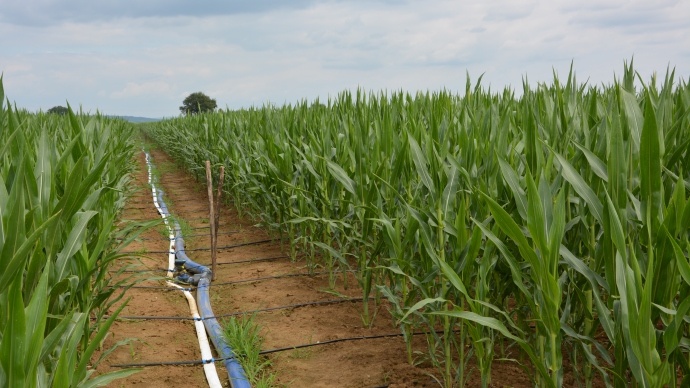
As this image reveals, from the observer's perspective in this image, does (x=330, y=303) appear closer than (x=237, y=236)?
Yes

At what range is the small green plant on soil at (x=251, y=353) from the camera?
354 centimetres

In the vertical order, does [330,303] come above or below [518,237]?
below

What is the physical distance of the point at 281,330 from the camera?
4.29m

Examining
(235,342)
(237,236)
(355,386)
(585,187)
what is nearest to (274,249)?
(237,236)

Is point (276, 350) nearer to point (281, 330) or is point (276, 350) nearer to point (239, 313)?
point (281, 330)

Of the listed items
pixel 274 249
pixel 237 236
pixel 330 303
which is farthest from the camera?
pixel 237 236

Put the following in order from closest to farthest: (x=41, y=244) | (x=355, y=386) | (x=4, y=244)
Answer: (x=4, y=244) → (x=41, y=244) → (x=355, y=386)

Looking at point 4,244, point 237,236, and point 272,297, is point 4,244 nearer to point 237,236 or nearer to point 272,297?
point 272,297

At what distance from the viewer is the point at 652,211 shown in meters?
2.17

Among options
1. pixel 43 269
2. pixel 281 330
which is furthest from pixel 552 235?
pixel 281 330

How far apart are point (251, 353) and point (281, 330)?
0.55m

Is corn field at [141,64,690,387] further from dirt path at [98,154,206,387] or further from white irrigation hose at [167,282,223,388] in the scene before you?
dirt path at [98,154,206,387]

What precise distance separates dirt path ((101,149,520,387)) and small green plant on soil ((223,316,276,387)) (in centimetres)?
6

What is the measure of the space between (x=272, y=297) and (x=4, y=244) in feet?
10.2
